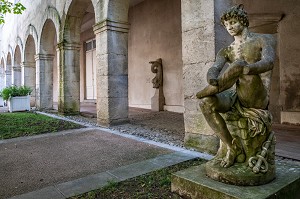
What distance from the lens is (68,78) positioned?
8.05m

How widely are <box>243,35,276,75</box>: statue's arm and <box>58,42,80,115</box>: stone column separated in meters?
7.11

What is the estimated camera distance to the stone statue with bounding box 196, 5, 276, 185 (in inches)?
70.5

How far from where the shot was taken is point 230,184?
1827 millimetres

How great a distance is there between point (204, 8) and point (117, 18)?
9.26ft

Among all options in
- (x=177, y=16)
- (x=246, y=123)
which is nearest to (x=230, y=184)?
(x=246, y=123)

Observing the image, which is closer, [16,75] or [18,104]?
[18,104]

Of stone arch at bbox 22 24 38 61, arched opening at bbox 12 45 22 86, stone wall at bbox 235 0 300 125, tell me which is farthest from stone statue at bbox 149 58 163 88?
arched opening at bbox 12 45 22 86

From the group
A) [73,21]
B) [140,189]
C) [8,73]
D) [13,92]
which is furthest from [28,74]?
[140,189]

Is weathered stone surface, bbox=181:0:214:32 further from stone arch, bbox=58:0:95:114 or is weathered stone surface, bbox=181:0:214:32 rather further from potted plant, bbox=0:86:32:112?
potted plant, bbox=0:86:32:112

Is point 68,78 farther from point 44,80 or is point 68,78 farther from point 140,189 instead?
point 140,189

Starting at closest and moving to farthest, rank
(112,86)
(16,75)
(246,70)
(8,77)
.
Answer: (246,70) < (112,86) < (16,75) < (8,77)

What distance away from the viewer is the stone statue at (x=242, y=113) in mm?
1790

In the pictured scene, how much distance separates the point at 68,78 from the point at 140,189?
6.55 metres

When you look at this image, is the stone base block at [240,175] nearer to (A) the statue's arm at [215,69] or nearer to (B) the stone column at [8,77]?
(A) the statue's arm at [215,69]
